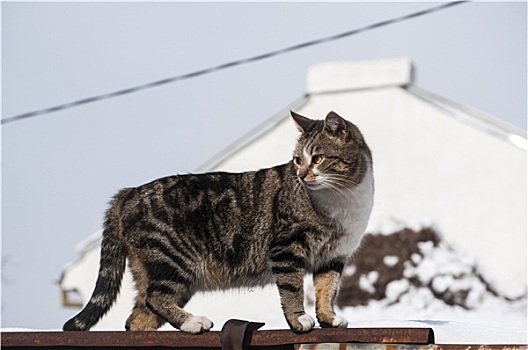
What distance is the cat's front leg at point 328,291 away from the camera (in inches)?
162

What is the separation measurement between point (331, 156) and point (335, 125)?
153 mm

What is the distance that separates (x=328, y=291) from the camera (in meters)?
4.25

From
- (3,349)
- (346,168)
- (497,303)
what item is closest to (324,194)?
(346,168)

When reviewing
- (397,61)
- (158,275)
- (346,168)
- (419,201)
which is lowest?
(419,201)

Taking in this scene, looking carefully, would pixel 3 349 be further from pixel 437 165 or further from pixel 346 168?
pixel 437 165

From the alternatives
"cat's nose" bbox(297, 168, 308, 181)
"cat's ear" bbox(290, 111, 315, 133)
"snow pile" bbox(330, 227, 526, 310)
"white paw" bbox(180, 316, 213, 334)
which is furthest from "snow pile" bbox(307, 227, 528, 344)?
"white paw" bbox(180, 316, 213, 334)

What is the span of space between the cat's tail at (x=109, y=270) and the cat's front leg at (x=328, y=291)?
904 millimetres

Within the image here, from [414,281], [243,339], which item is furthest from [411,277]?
[243,339]

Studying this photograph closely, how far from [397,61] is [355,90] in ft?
2.29

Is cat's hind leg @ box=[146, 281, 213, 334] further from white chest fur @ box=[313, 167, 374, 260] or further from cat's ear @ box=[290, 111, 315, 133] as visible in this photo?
cat's ear @ box=[290, 111, 315, 133]

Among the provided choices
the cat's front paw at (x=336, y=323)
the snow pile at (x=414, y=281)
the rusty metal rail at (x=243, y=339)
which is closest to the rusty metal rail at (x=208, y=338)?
the rusty metal rail at (x=243, y=339)

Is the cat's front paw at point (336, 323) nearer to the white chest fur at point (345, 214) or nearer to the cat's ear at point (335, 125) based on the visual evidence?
the white chest fur at point (345, 214)

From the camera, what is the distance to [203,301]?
1277cm

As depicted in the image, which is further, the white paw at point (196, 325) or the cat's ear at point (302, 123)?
the cat's ear at point (302, 123)
